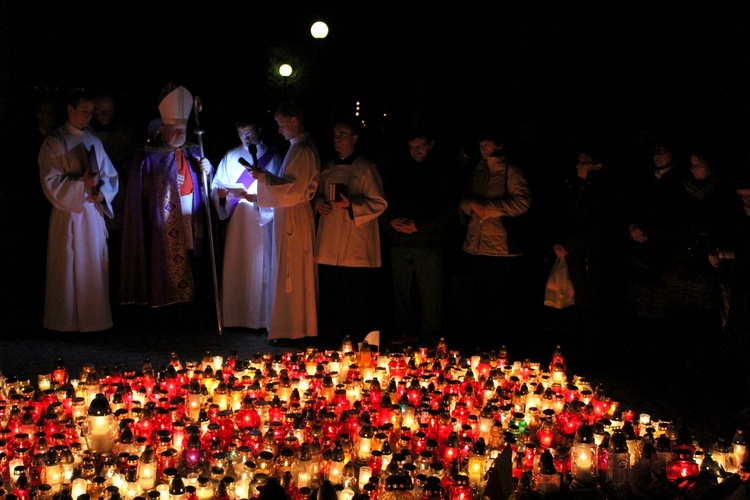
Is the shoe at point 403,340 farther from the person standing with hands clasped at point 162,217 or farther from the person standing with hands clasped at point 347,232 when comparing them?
the person standing with hands clasped at point 162,217

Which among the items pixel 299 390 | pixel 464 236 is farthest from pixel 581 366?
pixel 299 390

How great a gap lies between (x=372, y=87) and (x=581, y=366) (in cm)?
565

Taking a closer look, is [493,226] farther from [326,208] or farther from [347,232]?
[326,208]

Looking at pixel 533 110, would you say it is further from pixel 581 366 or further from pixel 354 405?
pixel 354 405

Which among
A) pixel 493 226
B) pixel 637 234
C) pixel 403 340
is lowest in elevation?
pixel 403 340

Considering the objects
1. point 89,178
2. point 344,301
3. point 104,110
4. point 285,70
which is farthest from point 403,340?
point 285,70

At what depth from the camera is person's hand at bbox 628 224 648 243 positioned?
22.7 feet

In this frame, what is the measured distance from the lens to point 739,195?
6176 mm

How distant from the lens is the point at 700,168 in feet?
21.7

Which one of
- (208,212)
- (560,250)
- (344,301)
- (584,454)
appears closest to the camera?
(584,454)

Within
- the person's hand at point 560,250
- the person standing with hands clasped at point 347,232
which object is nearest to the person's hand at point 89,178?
the person standing with hands clasped at point 347,232

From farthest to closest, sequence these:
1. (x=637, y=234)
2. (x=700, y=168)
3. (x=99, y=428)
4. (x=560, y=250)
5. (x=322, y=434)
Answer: (x=560, y=250) → (x=637, y=234) → (x=700, y=168) → (x=322, y=434) → (x=99, y=428)

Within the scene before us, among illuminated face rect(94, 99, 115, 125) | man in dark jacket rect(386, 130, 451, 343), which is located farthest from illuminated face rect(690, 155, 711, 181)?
illuminated face rect(94, 99, 115, 125)

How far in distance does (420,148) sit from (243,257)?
1.98 metres
